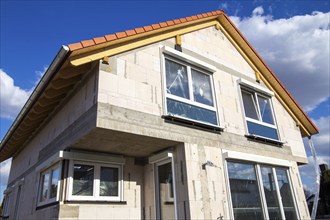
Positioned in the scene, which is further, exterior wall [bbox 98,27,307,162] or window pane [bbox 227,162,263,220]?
window pane [bbox 227,162,263,220]

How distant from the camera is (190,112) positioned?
6.59m

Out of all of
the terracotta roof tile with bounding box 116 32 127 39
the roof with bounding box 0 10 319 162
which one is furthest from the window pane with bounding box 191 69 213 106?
the terracotta roof tile with bounding box 116 32 127 39

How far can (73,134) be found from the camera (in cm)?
598

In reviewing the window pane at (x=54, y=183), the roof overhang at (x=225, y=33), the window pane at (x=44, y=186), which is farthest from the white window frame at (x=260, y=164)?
the window pane at (x=44, y=186)

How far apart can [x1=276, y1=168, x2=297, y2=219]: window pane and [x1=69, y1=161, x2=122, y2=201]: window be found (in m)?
5.14

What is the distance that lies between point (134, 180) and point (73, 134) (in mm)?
2045

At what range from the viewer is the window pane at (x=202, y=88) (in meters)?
7.15

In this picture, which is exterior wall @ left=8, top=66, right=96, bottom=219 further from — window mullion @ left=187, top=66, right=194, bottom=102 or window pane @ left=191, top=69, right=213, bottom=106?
window pane @ left=191, top=69, right=213, bottom=106

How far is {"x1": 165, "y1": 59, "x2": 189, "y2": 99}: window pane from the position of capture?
664cm

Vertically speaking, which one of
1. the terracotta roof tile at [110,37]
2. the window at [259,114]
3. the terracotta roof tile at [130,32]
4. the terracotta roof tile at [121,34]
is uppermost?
the terracotta roof tile at [130,32]

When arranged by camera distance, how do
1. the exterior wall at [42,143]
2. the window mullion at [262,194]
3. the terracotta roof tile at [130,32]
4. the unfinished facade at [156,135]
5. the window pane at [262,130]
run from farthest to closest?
the window pane at [262,130], the window mullion at [262,194], the terracotta roof tile at [130,32], the exterior wall at [42,143], the unfinished facade at [156,135]

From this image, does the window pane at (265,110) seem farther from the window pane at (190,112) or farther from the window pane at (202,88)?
the window pane at (190,112)

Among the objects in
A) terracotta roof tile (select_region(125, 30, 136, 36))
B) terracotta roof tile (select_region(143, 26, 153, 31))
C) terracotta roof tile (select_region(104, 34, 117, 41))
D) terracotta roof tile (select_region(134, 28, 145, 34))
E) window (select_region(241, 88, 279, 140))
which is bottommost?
window (select_region(241, 88, 279, 140))

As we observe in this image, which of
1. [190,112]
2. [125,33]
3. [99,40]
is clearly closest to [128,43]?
[125,33]
